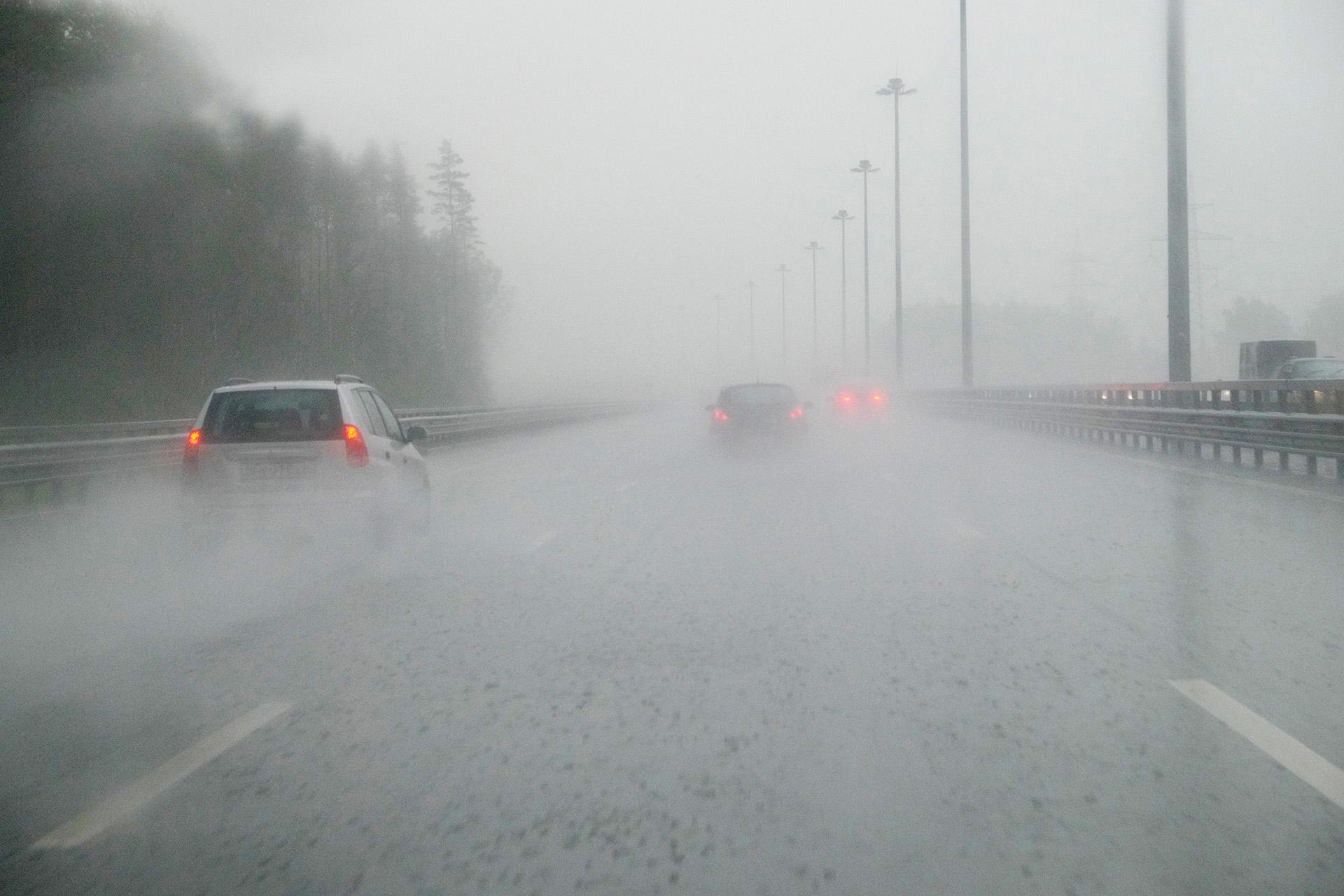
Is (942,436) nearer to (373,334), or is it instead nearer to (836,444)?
(836,444)

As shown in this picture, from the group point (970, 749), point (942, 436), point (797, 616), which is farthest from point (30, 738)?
point (942, 436)

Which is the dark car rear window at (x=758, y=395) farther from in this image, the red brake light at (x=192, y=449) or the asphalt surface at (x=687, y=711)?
the red brake light at (x=192, y=449)

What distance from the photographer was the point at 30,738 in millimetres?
5801

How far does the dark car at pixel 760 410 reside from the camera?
2888 cm

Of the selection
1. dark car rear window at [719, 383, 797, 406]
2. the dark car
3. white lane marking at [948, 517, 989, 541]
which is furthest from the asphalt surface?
dark car rear window at [719, 383, 797, 406]

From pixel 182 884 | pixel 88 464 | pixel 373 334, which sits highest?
pixel 373 334

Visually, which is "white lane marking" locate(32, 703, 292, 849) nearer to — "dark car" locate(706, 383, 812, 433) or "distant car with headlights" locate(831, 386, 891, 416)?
"dark car" locate(706, 383, 812, 433)

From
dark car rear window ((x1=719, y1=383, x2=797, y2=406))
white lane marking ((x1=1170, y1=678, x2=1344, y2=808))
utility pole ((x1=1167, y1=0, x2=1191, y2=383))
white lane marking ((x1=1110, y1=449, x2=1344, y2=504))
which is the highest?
utility pole ((x1=1167, y1=0, x2=1191, y2=383))

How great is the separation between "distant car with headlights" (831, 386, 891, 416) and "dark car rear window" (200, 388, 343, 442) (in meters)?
51.1

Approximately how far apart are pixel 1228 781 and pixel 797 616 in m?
3.78

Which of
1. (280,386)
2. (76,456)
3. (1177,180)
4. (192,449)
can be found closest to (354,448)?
(280,386)

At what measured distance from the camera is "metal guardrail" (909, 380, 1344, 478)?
60.1 ft

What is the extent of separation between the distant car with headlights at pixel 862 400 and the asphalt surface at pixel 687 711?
50.4m

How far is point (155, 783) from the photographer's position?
5047 millimetres
